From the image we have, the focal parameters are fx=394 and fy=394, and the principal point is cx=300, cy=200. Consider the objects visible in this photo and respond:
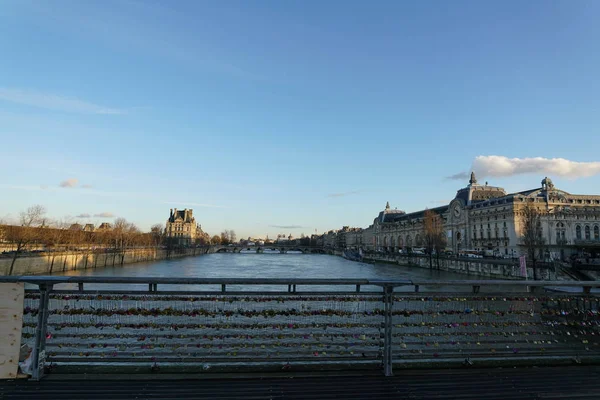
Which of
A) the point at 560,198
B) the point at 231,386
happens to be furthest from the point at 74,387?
the point at 560,198

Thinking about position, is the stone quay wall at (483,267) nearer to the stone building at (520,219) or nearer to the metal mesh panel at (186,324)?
the stone building at (520,219)

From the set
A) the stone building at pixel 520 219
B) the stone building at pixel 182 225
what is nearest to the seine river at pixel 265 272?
the stone building at pixel 520 219

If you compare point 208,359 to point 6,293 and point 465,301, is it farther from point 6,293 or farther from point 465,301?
point 465,301

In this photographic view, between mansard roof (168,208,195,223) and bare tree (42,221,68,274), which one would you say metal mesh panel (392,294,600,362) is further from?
mansard roof (168,208,195,223)

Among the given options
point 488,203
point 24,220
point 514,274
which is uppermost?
point 488,203

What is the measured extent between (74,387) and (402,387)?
3915 mm

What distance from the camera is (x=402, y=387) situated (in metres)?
4.85

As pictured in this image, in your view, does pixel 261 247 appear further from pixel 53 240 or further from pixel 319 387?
pixel 319 387

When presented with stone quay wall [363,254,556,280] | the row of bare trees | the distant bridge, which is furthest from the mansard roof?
stone quay wall [363,254,556,280]

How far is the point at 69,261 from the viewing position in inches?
2206

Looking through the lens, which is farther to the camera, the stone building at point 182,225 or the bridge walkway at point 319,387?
the stone building at point 182,225

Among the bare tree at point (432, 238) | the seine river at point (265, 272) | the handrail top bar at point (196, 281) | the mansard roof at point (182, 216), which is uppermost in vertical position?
the mansard roof at point (182, 216)

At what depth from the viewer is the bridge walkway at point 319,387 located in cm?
450

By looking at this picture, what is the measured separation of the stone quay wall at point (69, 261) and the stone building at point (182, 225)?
7243cm
